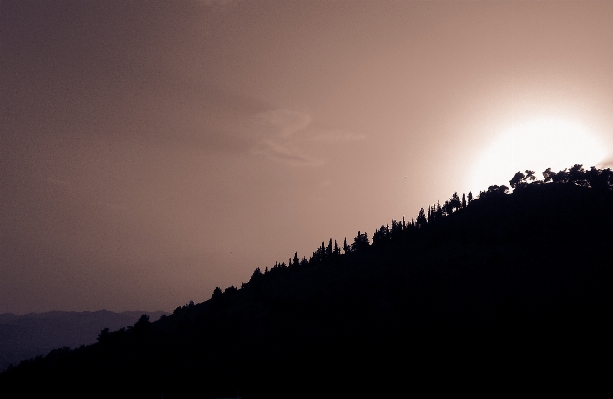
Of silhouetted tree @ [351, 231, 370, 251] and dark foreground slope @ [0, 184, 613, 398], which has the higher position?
silhouetted tree @ [351, 231, 370, 251]

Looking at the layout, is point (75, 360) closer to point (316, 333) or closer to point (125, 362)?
point (125, 362)

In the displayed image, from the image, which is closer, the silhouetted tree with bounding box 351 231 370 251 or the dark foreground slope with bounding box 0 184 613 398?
the dark foreground slope with bounding box 0 184 613 398

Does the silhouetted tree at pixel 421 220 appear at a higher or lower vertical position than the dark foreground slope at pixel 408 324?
higher

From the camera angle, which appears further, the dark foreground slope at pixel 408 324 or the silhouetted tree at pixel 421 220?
the silhouetted tree at pixel 421 220

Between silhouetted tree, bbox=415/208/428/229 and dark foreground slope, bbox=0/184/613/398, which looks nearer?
dark foreground slope, bbox=0/184/613/398

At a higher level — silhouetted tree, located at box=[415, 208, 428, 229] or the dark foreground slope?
silhouetted tree, located at box=[415, 208, 428, 229]

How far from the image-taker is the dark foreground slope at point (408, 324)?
69.9 meters

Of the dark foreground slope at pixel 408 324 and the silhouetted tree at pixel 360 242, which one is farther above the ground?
the silhouetted tree at pixel 360 242

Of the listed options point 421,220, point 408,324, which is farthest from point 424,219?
point 408,324

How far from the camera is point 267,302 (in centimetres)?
13288

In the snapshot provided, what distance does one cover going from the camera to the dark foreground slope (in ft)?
229

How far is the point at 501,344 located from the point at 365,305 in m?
38.9

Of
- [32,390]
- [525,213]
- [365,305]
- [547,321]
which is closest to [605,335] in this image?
[547,321]

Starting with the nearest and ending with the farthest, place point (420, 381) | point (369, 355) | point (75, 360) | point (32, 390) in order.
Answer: point (420, 381) → point (369, 355) → point (32, 390) → point (75, 360)
